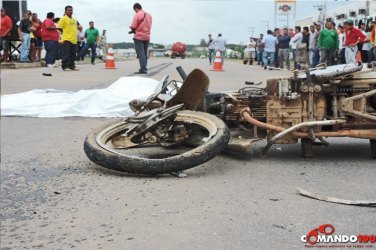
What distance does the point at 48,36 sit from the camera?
17016mm

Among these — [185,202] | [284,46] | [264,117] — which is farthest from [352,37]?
[185,202]

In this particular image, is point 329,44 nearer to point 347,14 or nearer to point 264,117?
point 347,14

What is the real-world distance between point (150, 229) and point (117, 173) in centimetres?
135

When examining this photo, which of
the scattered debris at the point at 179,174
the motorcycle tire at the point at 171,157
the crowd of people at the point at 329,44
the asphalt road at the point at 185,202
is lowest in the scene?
the asphalt road at the point at 185,202

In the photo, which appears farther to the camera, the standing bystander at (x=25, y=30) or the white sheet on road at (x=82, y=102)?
the standing bystander at (x=25, y=30)

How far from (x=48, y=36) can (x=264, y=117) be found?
44.5ft

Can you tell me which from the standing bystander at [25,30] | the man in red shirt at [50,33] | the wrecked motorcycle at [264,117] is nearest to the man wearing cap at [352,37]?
the man in red shirt at [50,33]

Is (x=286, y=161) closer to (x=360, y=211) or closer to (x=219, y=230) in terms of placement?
(x=360, y=211)

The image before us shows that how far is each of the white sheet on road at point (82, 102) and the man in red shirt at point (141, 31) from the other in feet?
16.9

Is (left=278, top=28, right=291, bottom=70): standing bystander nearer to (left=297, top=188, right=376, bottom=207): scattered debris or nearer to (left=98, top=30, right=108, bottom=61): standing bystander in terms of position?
(left=98, top=30, right=108, bottom=61): standing bystander

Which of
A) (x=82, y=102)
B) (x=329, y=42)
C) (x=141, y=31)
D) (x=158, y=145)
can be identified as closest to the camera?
(x=158, y=145)

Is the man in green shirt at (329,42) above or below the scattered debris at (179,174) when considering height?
above

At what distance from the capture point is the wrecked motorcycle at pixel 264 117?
4.50 meters

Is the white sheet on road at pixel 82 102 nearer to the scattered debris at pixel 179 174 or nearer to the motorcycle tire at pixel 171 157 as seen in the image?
the motorcycle tire at pixel 171 157
